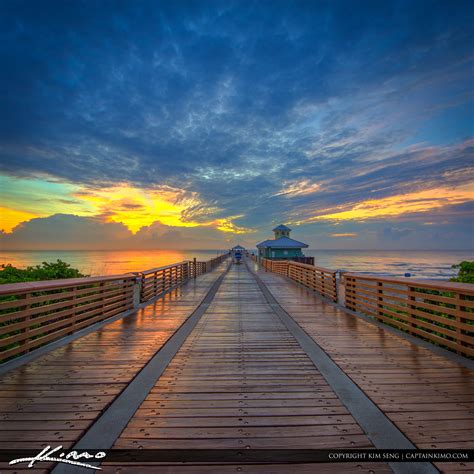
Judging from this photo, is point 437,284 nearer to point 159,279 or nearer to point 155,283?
point 155,283

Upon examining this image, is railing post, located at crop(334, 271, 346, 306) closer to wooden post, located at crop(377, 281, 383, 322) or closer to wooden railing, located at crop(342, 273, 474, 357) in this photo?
wooden railing, located at crop(342, 273, 474, 357)

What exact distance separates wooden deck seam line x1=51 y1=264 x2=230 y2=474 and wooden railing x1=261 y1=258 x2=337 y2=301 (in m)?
6.83

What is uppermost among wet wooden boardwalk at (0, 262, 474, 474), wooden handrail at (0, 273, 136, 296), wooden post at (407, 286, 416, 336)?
wooden handrail at (0, 273, 136, 296)

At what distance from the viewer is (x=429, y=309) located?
16.6 feet

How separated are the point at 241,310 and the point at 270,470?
21.4ft

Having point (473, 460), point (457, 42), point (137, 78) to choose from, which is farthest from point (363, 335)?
point (137, 78)

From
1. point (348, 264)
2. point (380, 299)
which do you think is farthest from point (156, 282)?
point (348, 264)

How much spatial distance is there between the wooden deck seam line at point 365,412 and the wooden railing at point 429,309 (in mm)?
2261

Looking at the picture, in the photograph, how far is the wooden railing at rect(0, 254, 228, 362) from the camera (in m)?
4.16

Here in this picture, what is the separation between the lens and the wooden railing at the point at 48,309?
4.08 m

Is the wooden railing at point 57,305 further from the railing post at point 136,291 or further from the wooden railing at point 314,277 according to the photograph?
the wooden railing at point 314,277

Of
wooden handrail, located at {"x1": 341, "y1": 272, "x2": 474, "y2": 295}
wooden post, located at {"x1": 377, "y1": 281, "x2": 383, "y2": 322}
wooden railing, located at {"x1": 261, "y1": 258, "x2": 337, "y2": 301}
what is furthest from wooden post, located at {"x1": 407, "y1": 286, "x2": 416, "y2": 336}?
wooden railing, located at {"x1": 261, "y1": 258, "x2": 337, "y2": 301}

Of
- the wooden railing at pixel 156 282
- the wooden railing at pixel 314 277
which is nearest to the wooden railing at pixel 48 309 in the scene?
the wooden railing at pixel 156 282

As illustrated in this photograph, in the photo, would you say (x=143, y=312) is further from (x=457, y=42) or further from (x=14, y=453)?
(x=457, y=42)
